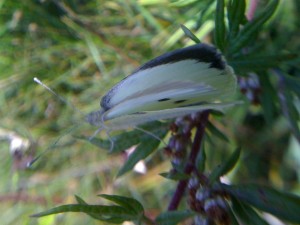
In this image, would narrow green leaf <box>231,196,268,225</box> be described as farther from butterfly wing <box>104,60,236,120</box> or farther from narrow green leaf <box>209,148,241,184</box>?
butterfly wing <box>104,60,236,120</box>

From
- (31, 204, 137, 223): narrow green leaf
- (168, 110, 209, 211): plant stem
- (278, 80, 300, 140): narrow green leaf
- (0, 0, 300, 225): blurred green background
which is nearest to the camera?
(31, 204, 137, 223): narrow green leaf

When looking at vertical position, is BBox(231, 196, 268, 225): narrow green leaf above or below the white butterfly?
below

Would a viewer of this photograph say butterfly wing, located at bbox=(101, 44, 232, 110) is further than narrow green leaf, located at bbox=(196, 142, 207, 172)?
No

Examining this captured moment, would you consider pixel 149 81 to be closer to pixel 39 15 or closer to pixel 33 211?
pixel 39 15

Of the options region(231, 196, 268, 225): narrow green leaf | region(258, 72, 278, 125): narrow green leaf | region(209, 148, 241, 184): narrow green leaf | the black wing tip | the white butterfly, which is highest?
the black wing tip

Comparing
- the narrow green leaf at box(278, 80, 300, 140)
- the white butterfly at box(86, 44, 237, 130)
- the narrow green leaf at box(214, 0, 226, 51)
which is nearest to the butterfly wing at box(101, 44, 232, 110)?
the white butterfly at box(86, 44, 237, 130)

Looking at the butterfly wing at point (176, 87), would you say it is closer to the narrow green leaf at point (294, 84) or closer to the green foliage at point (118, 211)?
the green foliage at point (118, 211)
